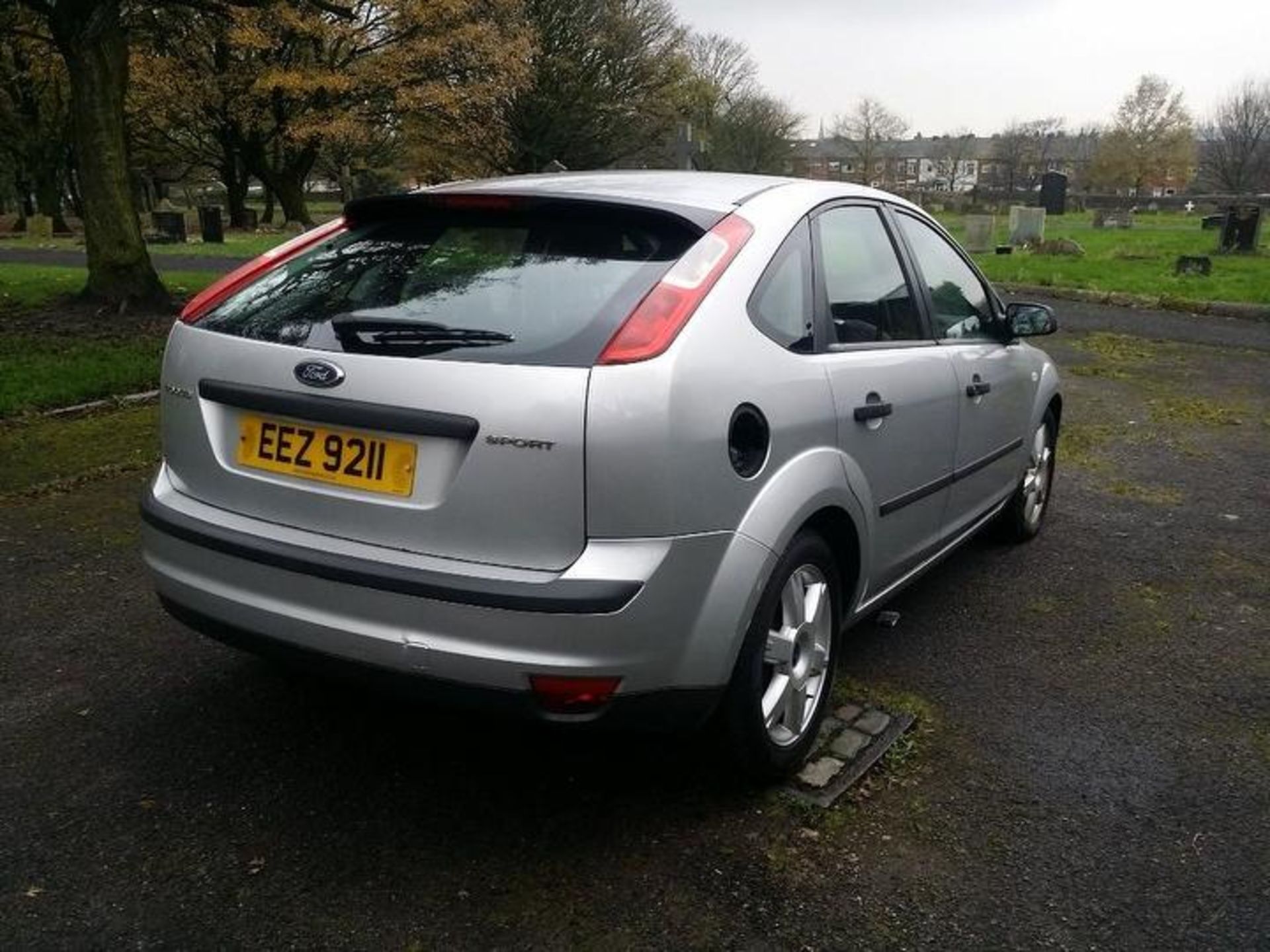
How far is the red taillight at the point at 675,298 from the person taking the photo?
2404 mm

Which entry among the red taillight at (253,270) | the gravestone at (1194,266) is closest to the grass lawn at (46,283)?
the red taillight at (253,270)

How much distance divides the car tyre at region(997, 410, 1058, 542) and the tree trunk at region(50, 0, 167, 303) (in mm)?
9105

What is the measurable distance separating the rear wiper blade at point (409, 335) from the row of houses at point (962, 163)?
162 feet

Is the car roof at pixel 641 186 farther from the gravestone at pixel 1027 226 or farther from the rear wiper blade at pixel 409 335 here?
the gravestone at pixel 1027 226

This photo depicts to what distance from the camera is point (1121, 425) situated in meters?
7.70

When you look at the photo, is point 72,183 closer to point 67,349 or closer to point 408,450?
point 67,349

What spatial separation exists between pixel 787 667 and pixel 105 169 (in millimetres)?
10519

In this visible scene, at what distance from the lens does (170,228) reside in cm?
2670

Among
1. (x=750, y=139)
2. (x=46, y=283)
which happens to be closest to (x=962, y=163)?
(x=750, y=139)

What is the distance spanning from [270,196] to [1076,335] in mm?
32382

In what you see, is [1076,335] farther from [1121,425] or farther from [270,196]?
[270,196]

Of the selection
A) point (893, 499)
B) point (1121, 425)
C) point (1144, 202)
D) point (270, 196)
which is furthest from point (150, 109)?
point (1144, 202)

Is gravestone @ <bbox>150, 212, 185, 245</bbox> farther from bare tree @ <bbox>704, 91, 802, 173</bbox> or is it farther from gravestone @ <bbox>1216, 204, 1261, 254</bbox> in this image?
bare tree @ <bbox>704, 91, 802, 173</bbox>

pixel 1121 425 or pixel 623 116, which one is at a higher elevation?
pixel 623 116
